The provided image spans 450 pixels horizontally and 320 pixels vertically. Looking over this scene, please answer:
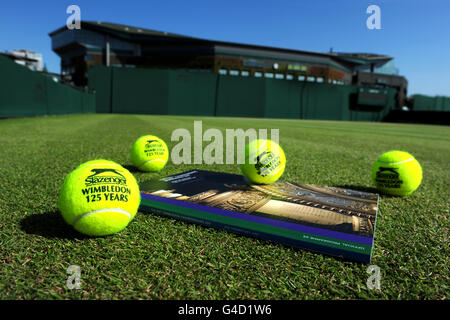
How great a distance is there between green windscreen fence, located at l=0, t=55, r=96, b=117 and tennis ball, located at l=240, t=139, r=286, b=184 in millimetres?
11539

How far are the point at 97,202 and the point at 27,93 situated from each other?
13.9 metres

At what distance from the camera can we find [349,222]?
1613 millimetres

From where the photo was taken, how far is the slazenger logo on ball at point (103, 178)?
1.63 m

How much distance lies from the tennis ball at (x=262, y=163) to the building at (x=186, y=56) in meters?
45.4

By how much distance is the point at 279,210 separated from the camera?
5.89 ft

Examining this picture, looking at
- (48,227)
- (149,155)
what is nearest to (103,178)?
(48,227)

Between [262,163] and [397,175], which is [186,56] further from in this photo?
[397,175]

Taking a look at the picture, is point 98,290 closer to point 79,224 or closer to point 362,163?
point 79,224

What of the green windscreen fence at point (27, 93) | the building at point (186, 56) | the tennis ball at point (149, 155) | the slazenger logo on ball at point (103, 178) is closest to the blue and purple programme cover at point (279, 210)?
the slazenger logo on ball at point (103, 178)

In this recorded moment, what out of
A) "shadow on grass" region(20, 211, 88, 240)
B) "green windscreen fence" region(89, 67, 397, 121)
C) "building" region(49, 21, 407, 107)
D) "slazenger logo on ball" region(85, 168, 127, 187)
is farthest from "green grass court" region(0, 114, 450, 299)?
"building" region(49, 21, 407, 107)

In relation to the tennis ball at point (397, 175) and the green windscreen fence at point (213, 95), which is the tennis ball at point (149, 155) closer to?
the tennis ball at point (397, 175)

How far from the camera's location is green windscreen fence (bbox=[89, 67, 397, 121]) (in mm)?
23875

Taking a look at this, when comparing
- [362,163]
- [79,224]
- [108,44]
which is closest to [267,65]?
[108,44]

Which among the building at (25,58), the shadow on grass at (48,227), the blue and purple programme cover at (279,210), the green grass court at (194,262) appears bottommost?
the green grass court at (194,262)
